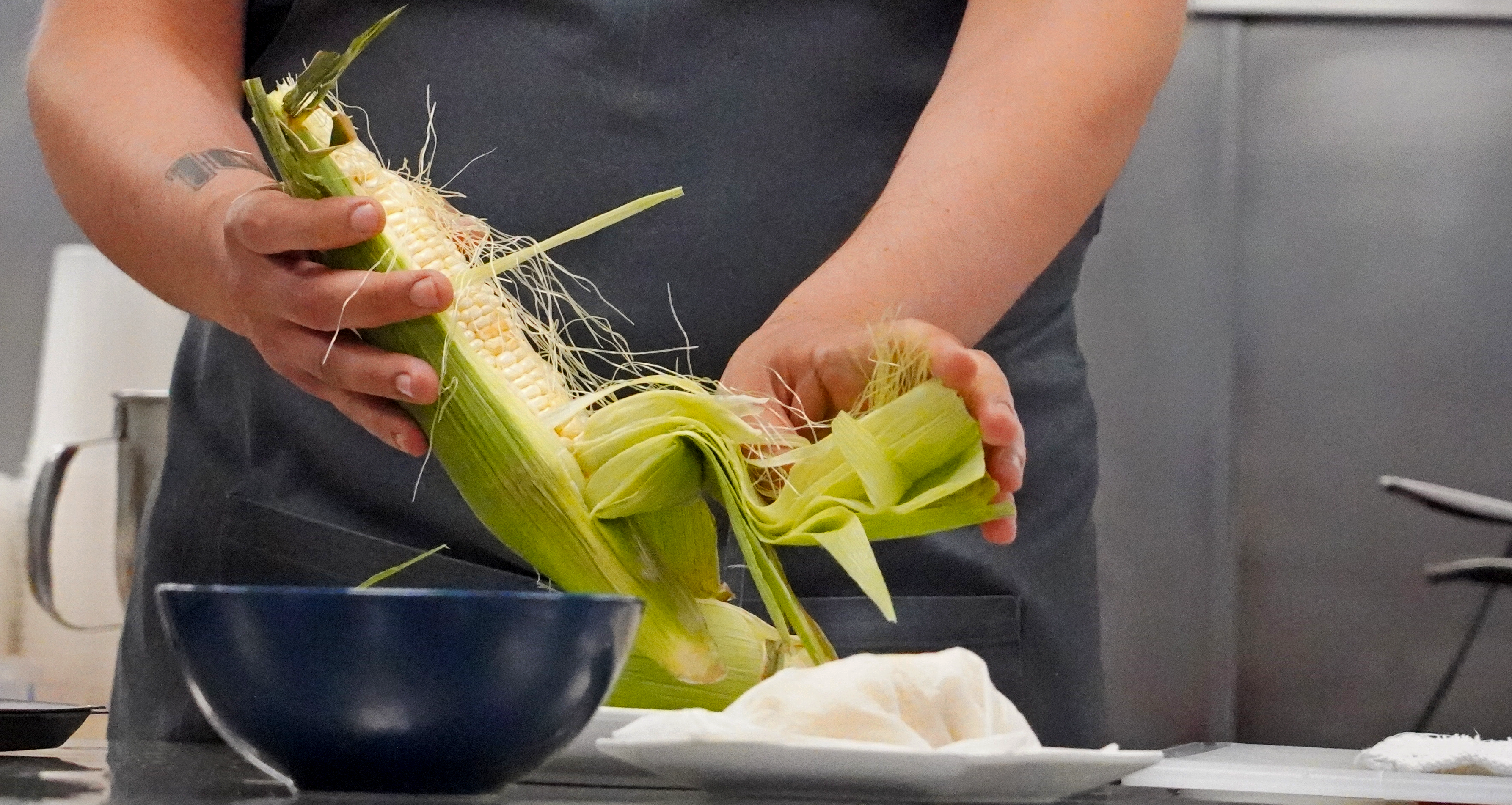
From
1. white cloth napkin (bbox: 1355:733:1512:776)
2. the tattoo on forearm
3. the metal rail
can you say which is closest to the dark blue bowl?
the tattoo on forearm

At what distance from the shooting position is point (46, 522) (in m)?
1.29

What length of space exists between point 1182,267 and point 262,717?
161 cm

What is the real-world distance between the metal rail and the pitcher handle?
1.36 metres

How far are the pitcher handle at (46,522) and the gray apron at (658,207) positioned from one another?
46 cm

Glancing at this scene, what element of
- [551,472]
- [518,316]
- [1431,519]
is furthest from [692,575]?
[1431,519]

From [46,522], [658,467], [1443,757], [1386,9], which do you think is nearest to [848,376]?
[658,467]

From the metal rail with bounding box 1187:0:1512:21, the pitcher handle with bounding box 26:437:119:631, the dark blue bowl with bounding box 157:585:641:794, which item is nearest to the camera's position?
the dark blue bowl with bounding box 157:585:641:794

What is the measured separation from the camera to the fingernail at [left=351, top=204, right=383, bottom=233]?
52 cm

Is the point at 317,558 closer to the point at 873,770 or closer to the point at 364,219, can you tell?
the point at 364,219

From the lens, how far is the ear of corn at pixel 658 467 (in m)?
0.49

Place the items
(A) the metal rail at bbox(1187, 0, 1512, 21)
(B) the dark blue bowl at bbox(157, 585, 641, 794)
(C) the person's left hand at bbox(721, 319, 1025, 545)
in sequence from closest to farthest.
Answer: (B) the dark blue bowl at bbox(157, 585, 641, 794), (C) the person's left hand at bbox(721, 319, 1025, 545), (A) the metal rail at bbox(1187, 0, 1512, 21)

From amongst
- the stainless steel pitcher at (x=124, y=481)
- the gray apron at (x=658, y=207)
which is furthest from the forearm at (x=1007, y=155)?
the stainless steel pitcher at (x=124, y=481)

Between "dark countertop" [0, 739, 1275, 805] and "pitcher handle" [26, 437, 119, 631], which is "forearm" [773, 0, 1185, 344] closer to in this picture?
"dark countertop" [0, 739, 1275, 805]

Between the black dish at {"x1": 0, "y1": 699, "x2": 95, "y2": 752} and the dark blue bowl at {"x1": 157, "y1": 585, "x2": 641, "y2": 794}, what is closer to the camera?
the dark blue bowl at {"x1": 157, "y1": 585, "x2": 641, "y2": 794}
